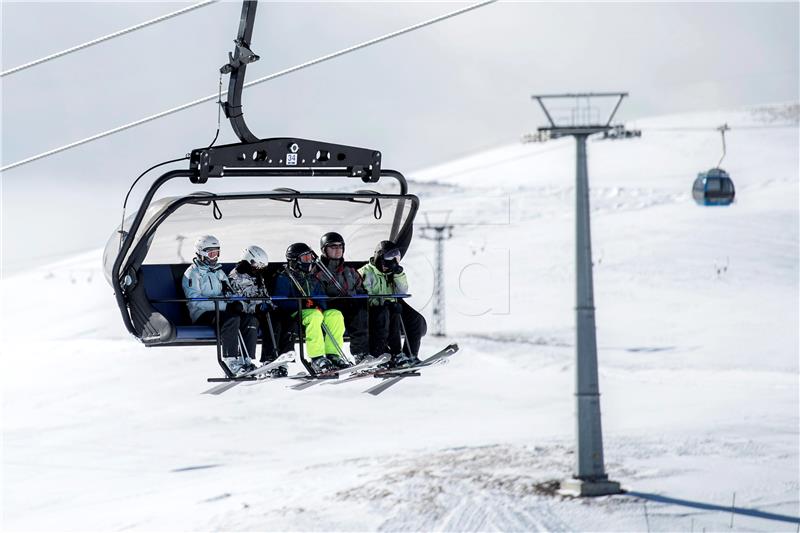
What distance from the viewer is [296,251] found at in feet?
42.9

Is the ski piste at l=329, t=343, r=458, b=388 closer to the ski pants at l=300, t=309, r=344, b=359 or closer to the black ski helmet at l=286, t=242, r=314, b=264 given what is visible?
the ski pants at l=300, t=309, r=344, b=359

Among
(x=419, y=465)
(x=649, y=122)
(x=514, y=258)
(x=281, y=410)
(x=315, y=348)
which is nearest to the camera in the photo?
(x=315, y=348)

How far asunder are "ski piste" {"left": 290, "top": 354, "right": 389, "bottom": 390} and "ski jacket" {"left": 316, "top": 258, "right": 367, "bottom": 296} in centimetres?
66

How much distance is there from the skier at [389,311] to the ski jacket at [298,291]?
20.2 inches

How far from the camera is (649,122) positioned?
179m

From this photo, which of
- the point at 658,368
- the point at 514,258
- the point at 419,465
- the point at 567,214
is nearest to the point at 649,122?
the point at 567,214

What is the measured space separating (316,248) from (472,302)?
1611 mm

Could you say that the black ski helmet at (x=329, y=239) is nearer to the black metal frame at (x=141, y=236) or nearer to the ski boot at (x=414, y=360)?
the black metal frame at (x=141, y=236)

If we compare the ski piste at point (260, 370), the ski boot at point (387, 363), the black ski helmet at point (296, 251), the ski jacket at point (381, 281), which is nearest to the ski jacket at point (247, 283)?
the black ski helmet at point (296, 251)

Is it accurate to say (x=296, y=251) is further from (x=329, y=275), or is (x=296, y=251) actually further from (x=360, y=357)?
(x=360, y=357)

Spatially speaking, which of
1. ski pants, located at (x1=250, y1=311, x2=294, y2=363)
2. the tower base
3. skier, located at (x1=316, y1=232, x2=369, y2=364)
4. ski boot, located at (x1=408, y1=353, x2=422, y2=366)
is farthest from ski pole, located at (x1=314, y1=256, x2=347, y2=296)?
the tower base

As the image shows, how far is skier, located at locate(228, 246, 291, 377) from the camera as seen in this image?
508 inches

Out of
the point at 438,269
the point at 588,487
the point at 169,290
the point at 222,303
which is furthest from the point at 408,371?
the point at 588,487

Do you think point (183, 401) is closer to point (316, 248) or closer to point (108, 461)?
point (108, 461)
